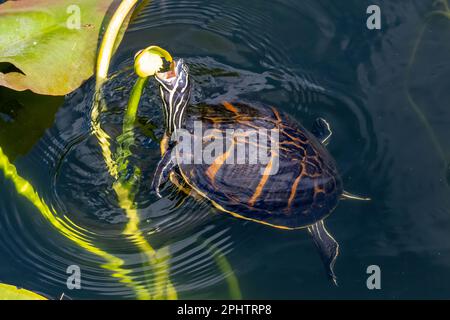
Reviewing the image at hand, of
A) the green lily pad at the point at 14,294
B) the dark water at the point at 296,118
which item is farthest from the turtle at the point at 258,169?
the green lily pad at the point at 14,294

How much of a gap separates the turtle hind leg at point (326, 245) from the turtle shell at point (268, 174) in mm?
84

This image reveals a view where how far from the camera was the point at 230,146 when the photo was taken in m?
2.97

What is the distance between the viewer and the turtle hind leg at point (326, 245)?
3.01 metres

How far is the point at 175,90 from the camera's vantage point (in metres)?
3.05

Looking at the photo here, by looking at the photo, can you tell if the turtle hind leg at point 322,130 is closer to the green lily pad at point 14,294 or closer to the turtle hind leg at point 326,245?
the turtle hind leg at point 326,245

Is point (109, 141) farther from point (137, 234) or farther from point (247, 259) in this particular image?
point (247, 259)

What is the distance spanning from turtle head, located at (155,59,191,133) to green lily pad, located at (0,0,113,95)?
408 mm

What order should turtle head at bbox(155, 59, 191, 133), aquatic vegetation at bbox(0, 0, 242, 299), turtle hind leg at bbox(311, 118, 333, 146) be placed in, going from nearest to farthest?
aquatic vegetation at bbox(0, 0, 242, 299) → turtle head at bbox(155, 59, 191, 133) → turtle hind leg at bbox(311, 118, 333, 146)

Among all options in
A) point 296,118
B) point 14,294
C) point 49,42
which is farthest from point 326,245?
point 49,42

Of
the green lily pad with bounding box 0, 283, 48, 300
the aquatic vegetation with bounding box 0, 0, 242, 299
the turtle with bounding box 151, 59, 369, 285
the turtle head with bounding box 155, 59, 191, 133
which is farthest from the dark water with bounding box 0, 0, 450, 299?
the green lily pad with bounding box 0, 283, 48, 300

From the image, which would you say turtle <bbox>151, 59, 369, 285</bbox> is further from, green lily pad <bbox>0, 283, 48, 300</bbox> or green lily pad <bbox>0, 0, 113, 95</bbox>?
green lily pad <bbox>0, 283, 48, 300</bbox>

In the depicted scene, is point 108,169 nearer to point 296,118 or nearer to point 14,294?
point 14,294

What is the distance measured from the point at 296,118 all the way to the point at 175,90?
0.79 m

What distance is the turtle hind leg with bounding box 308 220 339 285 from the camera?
301cm
